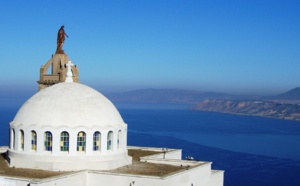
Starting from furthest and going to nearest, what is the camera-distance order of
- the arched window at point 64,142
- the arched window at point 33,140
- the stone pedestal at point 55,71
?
1. the stone pedestal at point 55,71
2. the arched window at point 33,140
3. the arched window at point 64,142

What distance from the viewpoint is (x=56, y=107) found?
106ft

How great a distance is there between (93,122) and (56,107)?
267 cm

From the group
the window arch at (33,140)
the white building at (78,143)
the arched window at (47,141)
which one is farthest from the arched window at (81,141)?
the window arch at (33,140)

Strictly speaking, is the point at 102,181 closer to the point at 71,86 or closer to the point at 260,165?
the point at 71,86

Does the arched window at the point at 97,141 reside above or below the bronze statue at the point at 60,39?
below

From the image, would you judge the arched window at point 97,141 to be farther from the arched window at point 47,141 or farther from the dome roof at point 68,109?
the arched window at point 47,141

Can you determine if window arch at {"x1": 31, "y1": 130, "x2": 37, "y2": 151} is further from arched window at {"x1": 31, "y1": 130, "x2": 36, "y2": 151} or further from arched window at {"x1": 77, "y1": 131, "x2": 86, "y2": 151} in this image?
arched window at {"x1": 77, "y1": 131, "x2": 86, "y2": 151}

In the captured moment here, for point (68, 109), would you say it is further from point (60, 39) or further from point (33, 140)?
point (60, 39)

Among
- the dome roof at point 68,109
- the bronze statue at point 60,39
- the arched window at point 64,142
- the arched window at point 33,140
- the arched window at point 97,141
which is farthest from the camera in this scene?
the bronze statue at point 60,39

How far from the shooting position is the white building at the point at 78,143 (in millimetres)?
30641

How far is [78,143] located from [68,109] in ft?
7.74

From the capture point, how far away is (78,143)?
31.7 meters

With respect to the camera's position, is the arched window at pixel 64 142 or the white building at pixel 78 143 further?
the arched window at pixel 64 142

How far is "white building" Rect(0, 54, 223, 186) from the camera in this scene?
30.6 m
